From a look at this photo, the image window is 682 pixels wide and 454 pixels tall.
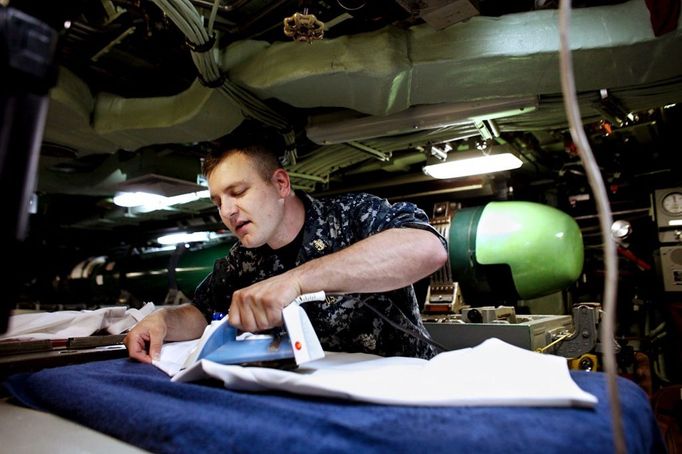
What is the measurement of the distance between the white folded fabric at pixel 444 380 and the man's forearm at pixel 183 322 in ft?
2.51

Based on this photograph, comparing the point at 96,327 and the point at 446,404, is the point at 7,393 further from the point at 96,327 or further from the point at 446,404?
the point at 446,404

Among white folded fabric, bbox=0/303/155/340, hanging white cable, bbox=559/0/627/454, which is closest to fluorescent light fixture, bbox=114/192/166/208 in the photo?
white folded fabric, bbox=0/303/155/340

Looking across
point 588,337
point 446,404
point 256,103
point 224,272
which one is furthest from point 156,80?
point 588,337

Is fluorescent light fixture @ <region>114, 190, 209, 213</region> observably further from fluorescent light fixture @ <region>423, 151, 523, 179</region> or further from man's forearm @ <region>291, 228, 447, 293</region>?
man's forearm @ <region>291, 228, 447, 293</region>

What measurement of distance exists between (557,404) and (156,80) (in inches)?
121

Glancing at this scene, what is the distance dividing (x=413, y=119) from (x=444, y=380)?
1795 millimetres

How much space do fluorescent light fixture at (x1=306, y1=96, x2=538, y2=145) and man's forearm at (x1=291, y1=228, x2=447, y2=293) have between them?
112cm

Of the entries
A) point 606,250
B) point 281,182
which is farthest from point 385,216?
point 606,250

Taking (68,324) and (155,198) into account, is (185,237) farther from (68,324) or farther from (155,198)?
(68,324)

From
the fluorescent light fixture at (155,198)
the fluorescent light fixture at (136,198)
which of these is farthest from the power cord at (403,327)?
the fluorescent light fixture at (136,198)

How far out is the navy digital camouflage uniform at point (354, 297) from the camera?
1.76 meters

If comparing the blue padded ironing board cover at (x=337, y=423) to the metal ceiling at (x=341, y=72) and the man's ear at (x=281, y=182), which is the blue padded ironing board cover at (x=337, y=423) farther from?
the metal ceiling at (x=341, y=72)

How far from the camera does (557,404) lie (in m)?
0.75

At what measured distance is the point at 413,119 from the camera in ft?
8.00
